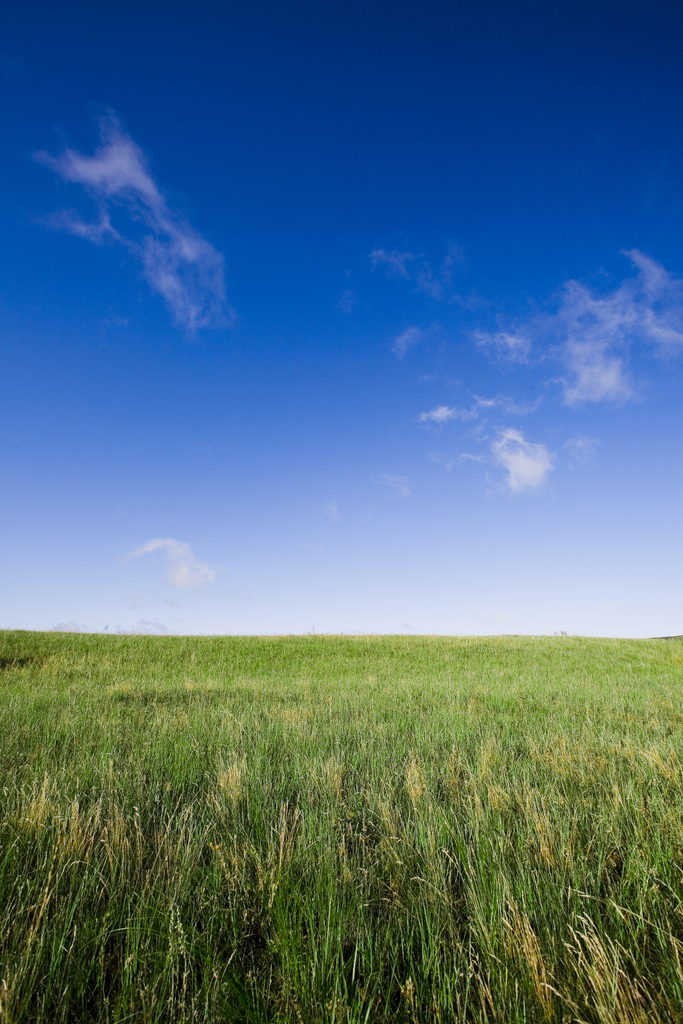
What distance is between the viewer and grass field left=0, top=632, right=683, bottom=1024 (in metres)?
1.84

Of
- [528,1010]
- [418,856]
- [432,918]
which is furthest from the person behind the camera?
[418,856]

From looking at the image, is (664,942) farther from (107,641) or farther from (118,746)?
(107,641)

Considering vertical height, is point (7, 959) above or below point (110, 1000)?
above

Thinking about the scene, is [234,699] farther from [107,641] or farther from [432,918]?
[107,641]

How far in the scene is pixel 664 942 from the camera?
2.08m

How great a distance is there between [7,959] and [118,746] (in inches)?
156

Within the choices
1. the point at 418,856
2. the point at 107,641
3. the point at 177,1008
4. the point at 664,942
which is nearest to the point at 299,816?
the point at 418,856

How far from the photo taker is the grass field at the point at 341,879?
184 cm

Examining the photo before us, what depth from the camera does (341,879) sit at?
2.52 metres

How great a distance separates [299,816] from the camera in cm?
336

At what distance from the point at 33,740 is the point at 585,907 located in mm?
6399

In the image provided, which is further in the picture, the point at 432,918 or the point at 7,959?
the point at 432,918

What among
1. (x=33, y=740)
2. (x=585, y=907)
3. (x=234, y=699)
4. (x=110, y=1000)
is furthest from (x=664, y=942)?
(x=234, y=699)

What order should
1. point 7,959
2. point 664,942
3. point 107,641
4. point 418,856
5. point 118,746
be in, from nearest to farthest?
point 7,959, point 664,942, point 418,856, point 118,746, point 107,641
